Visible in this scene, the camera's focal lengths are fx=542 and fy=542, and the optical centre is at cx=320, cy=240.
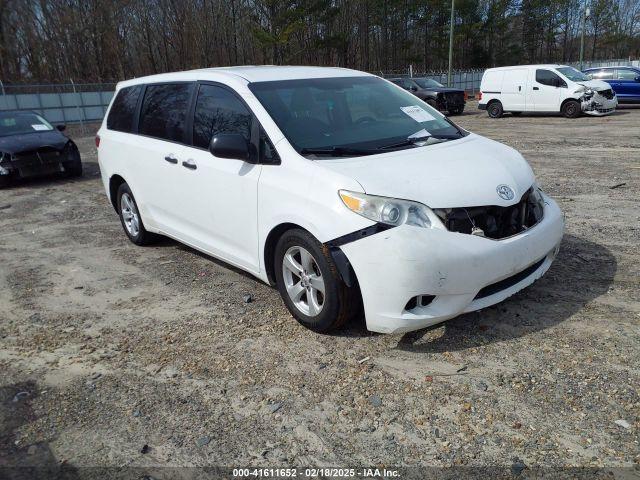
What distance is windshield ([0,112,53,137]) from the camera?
435 inches

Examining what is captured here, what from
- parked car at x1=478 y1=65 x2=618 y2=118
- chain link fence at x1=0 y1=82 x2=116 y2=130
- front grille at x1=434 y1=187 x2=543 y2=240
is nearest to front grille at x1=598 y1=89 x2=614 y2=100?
parked car at x1=478 y1=65 x2=618 y2=118

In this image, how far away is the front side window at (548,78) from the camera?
709 inches

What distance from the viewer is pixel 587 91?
1753 centimetres

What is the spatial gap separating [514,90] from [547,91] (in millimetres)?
1262

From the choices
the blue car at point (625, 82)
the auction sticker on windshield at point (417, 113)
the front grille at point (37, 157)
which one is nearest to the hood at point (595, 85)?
the blue car at point (625, 82)

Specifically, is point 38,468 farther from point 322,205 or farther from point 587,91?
point 587,91

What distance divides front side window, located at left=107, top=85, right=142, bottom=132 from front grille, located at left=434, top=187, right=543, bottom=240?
Result: 151 inches

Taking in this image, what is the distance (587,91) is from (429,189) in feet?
55.2

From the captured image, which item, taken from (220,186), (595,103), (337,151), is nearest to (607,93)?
(595,103)

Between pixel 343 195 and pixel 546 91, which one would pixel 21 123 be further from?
pixel 546 91

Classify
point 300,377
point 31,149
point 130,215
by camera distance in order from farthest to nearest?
point 31,149 → point 130,215 → point 300,377

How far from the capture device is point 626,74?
20.1 metres

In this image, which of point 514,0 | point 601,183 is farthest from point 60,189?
point 514,0

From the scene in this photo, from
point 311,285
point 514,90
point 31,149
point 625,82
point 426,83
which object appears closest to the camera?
point 311,285
